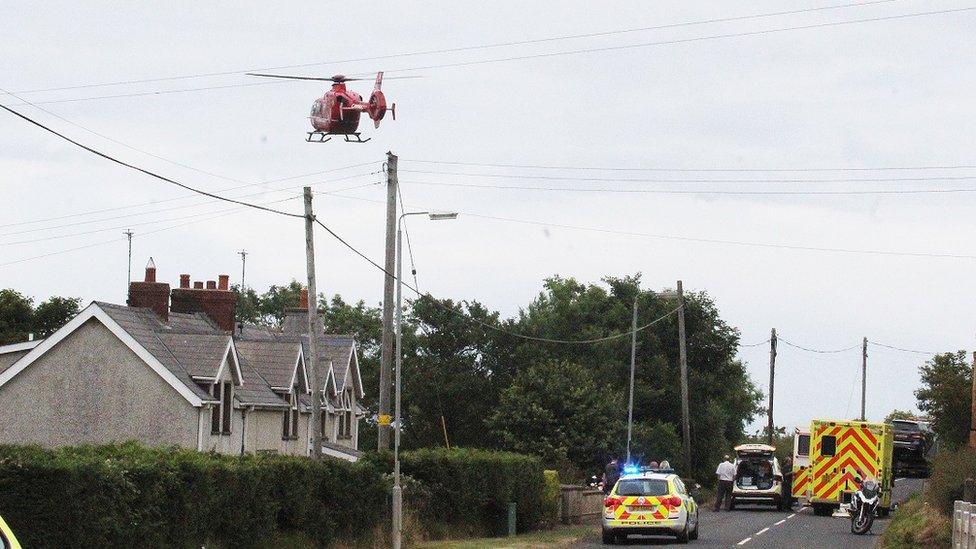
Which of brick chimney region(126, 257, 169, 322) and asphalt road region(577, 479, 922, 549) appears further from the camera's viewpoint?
brick chimney region(126, 257, 169, 322)

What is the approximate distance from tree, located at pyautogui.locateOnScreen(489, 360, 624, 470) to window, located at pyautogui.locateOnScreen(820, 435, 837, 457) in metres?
18.1

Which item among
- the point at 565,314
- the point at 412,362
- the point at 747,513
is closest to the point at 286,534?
the point at 747,513

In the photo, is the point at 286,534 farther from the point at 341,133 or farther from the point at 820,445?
the point at 820,445

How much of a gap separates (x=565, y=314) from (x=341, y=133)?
60.4m

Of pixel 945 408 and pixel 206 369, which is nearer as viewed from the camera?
pixel 206 369

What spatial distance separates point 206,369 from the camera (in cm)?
4166

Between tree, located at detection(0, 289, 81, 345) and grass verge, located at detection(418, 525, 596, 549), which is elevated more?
tree, located at detection(0, 289, 81, 345)

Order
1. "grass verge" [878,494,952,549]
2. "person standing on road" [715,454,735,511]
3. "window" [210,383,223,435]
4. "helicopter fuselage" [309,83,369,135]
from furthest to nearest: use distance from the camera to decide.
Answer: "person standing on road" [715,454,735,511] < "window" [210,383,223,435] < "helicopter fuselage" [309,83,369,135] < "grass verge" [878,494,952,549]

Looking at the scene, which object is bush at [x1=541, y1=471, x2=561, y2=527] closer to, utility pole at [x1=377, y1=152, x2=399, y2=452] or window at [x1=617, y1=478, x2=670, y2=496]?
utility pole at [x1=377, y1=152, x2=399, y2=452]

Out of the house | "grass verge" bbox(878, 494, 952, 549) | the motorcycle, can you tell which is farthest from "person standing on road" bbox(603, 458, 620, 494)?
"grass verge" bbox(878, 494, 952, 549)

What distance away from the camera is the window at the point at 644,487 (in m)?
30.5

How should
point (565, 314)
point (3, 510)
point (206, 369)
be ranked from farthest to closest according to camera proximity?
1. point (565, 314)
2. point (206, 369)
3. point (3, 510)

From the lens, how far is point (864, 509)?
3534 cm

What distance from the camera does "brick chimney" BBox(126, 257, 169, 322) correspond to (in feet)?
152
